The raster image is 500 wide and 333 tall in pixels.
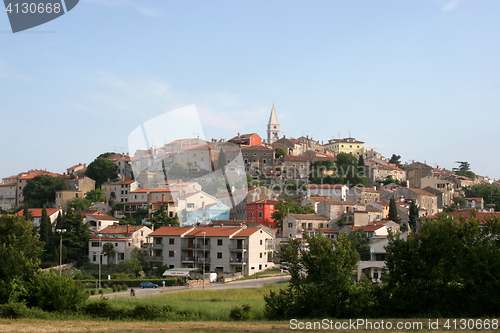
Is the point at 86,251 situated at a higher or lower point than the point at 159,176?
lower

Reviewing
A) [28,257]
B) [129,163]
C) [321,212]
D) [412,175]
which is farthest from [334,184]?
[28,257]

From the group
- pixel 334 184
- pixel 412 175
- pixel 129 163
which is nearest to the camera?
pixel 334 184

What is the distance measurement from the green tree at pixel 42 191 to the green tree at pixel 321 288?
61.5 metres

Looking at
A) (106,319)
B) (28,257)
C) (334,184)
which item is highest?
(334,184)

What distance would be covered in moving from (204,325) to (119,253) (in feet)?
111

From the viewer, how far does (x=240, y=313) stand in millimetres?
21797

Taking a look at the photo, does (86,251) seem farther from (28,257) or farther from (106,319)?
(106,319)

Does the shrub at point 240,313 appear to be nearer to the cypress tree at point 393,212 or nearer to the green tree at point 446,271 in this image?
the green tree at point 446,271

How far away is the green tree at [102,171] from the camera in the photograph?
8256cm

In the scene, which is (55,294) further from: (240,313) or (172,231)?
(172,231)

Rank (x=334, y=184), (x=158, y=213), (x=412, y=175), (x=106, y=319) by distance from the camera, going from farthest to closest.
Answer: (x=412, y=175)
(x=334, y=184)
(x=158, y=213)
(x=106, y=319)

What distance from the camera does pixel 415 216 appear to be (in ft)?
198

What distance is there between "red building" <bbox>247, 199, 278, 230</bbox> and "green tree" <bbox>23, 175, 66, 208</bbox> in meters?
32.6

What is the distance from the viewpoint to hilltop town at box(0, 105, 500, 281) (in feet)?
155
